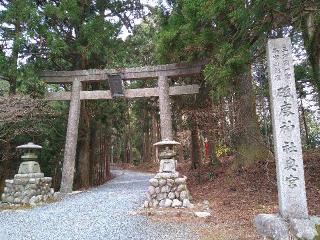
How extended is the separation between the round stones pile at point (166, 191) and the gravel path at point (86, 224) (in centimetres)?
51

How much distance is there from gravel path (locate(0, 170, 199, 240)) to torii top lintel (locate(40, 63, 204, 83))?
4211mm

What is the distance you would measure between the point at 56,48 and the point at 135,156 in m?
24.2

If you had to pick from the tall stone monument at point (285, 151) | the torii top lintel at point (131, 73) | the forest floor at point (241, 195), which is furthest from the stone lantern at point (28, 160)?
the tall stone monument at point (285, 151)

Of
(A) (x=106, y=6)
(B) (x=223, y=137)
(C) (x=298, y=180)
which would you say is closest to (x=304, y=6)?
(C) (x=298, y=180)

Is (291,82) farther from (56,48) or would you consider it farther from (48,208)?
(56,48)

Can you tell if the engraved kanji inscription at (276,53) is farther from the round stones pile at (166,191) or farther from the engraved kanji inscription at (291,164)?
the round stones pile at (166,191)

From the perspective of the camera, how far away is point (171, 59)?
10.5 metres

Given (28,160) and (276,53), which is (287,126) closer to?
(276,53)

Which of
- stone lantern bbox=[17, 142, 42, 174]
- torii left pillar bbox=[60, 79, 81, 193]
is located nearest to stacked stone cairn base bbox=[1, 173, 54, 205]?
stone lantern bbox=[17, 142, 42, 174]

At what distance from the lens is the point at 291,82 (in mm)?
4801

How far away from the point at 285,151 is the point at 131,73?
675cm

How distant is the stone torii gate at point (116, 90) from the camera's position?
394 inches

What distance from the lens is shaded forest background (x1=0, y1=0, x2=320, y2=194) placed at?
251 inches

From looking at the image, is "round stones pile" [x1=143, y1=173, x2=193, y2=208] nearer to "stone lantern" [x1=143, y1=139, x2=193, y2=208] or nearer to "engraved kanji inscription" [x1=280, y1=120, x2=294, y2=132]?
"stone lantern" [x1=143, y1=139, x2=193, y2=208]
